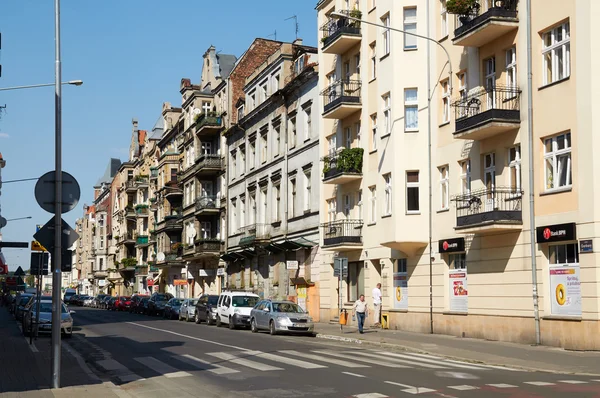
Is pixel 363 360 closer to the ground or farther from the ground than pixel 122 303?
farther from the ground

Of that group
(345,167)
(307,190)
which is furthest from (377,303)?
(307,190)

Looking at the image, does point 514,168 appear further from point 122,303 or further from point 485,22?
point 122,303

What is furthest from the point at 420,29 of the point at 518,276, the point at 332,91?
the point at 518,276

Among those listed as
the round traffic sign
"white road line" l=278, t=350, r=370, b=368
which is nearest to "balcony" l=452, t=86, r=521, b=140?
"white road line" l=278, t=350, r=370, b=368

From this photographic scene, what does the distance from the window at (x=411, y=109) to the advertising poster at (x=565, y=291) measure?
33.0 feet

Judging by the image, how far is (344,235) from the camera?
122 feet


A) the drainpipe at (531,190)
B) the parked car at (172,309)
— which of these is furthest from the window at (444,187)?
the parked car at (172,309)

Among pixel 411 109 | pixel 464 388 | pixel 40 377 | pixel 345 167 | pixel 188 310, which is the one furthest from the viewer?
pixel 188 310

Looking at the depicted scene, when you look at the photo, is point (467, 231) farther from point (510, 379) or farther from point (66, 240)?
point (66, 240)

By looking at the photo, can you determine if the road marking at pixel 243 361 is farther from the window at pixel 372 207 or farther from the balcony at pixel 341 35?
the balcony at pixel 341 35

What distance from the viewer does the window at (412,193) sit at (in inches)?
1252

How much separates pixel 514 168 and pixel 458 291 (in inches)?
213

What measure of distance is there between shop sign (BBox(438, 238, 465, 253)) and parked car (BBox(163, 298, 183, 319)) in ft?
80.2

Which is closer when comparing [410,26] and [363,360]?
[363,360]
